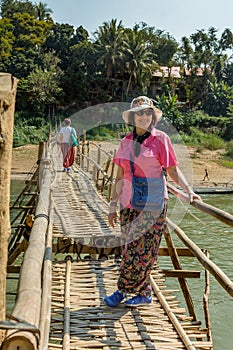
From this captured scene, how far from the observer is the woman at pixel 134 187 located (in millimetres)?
2779

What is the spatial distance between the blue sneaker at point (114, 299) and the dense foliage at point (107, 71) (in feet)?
76.9

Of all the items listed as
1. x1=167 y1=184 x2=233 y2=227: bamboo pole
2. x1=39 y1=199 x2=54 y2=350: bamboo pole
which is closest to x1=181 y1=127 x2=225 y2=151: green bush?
x1=167 y1=184 x2=233 y2=227: bamboo pole

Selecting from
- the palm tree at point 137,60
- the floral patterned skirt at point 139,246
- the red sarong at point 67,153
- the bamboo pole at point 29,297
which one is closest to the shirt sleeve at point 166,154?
the floral patterned skirt at point 139,246

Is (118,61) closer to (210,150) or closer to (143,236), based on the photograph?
(210,150)

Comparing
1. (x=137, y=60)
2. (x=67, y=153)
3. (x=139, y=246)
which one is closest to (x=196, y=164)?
(x=137, y=60)

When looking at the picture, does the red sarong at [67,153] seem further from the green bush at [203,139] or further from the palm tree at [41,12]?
the palm tree at [41,12]

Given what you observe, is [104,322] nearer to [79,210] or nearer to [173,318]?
[173,318]

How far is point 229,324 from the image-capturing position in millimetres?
7262

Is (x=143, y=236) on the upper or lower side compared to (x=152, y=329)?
upper

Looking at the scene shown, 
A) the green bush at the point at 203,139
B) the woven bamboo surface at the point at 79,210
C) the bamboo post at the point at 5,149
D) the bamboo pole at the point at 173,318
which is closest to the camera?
the bamboo post at the point at 5,149

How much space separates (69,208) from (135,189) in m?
3.40

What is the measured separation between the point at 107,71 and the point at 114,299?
28.8m

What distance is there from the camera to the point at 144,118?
278 centimetres

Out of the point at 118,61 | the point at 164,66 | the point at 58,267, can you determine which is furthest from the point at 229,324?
the point at 164,66
